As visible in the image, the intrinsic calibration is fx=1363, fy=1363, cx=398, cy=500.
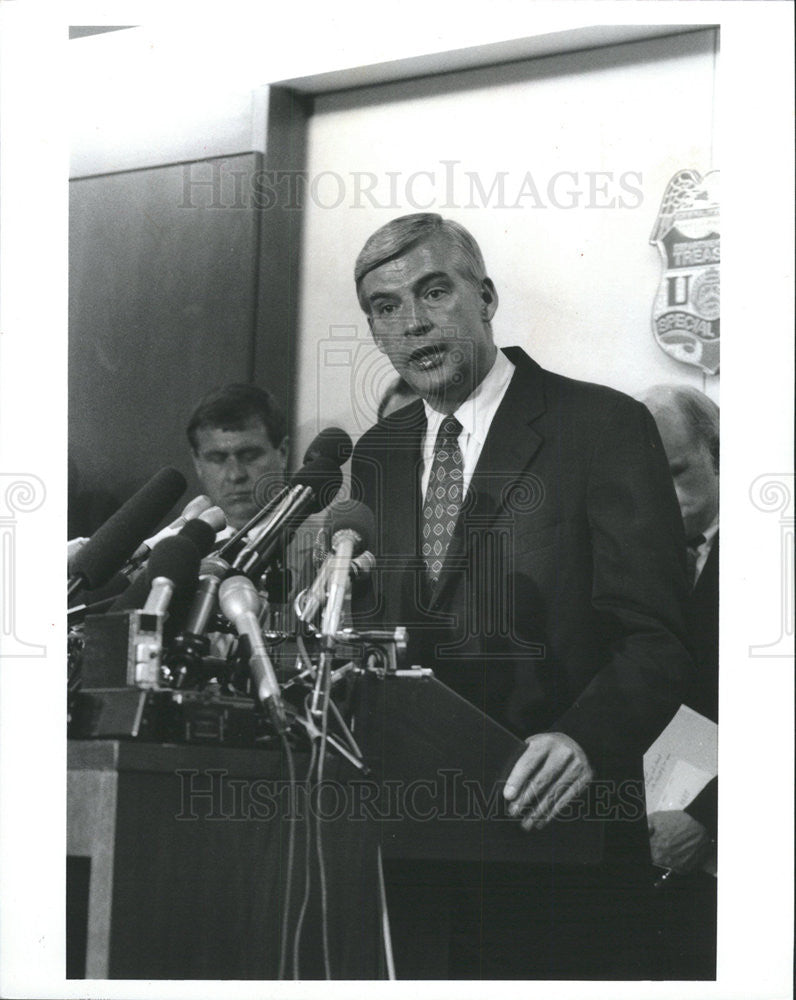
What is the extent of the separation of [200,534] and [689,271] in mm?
1307

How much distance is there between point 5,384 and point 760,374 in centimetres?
178

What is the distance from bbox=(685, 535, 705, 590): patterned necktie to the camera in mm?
3209

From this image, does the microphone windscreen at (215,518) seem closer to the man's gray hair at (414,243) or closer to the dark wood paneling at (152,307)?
the dark wood paneling at (152,307)

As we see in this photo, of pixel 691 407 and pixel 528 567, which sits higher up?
pixel 691 407

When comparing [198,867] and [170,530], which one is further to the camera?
[170,530]

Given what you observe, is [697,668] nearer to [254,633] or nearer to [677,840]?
[677,840]

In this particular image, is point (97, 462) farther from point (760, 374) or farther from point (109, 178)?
point (760, 374)

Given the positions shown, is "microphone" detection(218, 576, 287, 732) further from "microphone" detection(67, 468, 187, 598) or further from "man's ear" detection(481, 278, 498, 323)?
"man's ear" detection(481, 278, 498, 323)

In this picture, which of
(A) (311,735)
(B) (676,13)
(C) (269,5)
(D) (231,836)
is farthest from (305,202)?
(D) (231,836)

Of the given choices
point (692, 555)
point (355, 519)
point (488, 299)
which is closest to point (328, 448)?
point (355, 519)

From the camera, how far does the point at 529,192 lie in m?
3.24

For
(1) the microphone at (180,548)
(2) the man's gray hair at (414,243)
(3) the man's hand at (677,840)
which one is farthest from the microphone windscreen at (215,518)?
(3) the man's hand at (677,840)

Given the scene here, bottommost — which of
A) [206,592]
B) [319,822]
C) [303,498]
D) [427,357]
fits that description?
[319,822]

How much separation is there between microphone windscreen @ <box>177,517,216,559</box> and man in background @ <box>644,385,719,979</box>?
1.07 m
